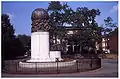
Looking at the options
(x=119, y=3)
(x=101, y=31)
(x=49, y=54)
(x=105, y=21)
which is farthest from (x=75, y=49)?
(x=119, y=3)

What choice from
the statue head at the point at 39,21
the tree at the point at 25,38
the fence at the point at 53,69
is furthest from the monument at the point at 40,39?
the tree at the point at 25,38

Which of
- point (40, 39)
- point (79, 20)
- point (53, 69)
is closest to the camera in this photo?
point (53, 69)

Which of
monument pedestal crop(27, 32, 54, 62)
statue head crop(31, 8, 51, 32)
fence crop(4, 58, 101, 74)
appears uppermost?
statue head crop(31, 8, 51, 32)

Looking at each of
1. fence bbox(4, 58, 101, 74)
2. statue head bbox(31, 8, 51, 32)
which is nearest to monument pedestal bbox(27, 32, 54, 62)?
statue head bbox(31, 8, 51, 32)

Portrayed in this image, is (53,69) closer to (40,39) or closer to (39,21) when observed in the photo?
(40,39)

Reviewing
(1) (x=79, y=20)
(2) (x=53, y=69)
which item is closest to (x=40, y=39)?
(2) (x=53, y=69)

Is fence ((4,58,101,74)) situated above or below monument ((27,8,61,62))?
below

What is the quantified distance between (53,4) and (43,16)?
41.1 feet

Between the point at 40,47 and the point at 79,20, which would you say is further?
the point at 79,20

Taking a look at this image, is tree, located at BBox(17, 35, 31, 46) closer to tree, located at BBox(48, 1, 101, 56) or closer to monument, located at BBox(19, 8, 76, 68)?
tree, located at BBox(48, 1, 101, 56)

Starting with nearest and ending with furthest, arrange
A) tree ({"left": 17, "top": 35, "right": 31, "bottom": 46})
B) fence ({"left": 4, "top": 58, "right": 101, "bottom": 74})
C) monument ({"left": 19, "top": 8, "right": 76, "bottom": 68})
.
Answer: fence ({"left": 4, "top": 58, "right": 101, "bottom": 74})
monument ({"left": 19, "top": 8, "right": 76, "bottom": 68})
tree ({"left": 17, "top": 35, "right": 31, "bottom": 46})

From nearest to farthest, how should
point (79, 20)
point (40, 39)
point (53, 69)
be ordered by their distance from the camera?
1. point (53, 69)
2. point (40, 39)
3. point (79, 20)

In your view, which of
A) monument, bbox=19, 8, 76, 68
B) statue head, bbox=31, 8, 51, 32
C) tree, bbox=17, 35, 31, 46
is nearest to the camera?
monument, bbox=19, 8, 76, 68

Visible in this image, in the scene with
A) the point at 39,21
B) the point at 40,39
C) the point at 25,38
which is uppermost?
the point at 39,21
